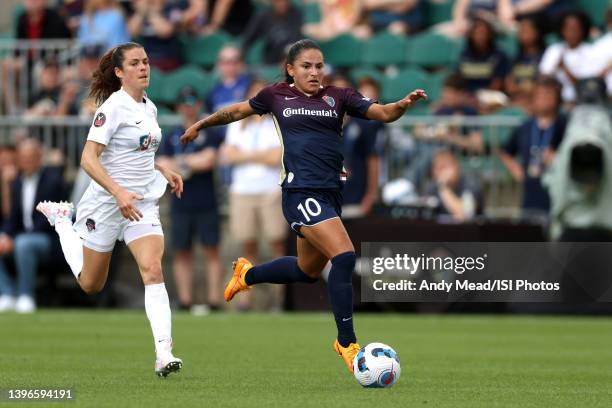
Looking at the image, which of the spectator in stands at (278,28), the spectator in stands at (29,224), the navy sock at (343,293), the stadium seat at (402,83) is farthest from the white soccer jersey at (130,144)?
the spectator in stands at (278,28)

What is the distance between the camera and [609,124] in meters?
17.5

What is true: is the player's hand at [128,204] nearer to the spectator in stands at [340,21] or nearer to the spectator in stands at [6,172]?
the spectator in stands at [6,172]

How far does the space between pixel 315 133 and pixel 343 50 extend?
1210 cm

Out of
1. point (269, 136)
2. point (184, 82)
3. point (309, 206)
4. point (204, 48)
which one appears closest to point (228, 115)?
point (309, 206)

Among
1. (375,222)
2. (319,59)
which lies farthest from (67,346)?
(375,222)

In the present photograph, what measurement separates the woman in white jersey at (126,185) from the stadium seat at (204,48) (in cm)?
1247

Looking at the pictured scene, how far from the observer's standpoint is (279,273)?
11.0 m

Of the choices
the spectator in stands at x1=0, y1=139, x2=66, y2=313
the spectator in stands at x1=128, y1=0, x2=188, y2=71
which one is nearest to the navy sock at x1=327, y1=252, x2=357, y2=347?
the spectator in stands at x1=0, y1=139, x2=66, y2=313

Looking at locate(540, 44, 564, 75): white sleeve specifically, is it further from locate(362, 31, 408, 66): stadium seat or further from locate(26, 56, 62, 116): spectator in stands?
locate(26, 56, 62, 116): spectator in stands

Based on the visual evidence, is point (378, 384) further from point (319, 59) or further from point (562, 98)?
point (562, 98)

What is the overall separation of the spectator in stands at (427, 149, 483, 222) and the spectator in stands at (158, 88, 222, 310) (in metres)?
3.09

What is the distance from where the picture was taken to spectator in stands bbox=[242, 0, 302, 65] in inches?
842

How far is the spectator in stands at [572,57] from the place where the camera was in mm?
19094

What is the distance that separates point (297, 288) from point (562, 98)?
14.8 ft
